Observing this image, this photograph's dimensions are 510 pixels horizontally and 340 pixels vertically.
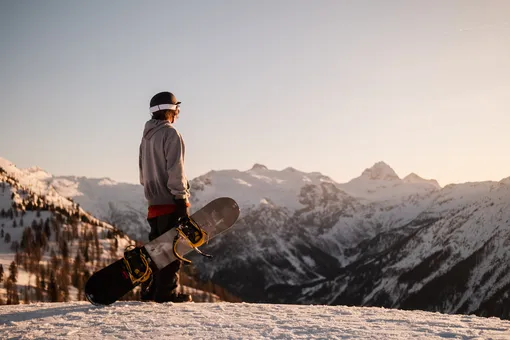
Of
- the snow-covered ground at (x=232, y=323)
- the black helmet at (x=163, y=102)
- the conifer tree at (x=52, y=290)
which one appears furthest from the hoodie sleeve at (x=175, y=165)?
the conifer tree at (x=52, y=290)

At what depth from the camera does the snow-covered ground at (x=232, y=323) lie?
5.94m

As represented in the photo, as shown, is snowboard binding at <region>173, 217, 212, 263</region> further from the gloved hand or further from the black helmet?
the black helmet

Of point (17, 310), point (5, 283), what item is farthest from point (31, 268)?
point (17, 310)

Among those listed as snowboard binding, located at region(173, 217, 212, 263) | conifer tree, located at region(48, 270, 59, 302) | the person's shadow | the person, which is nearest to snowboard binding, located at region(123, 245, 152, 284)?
the person

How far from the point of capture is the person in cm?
863

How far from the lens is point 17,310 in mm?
7812

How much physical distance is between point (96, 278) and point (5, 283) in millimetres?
157288

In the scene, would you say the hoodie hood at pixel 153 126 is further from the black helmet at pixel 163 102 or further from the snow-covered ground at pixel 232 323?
the snow-covered ground at pixel 232 323

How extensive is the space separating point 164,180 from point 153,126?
1215 mm

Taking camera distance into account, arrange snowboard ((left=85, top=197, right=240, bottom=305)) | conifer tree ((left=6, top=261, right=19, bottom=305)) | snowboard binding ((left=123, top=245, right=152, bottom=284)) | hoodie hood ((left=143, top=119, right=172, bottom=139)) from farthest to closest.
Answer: conifer tree ((left=6, top=261, right=19, bottom=305)) < hoodie hood ((left=143, top=119, right=172, bottom=139)) < snowboard binding ((left=123, top=245, right=152, bottom=284)) < snowboard ((left=85, top=197, right=240, bottom=305))

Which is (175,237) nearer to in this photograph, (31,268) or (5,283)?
(5,283)

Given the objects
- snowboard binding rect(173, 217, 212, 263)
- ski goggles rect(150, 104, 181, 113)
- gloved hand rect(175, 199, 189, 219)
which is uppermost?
ski goggles rect(150, 104, 181, 113)

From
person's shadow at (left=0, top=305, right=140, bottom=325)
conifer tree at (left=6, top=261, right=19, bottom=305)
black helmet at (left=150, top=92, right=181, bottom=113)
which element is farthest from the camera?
conifer tree at (left=6, top=261, right=19, bottom=305)

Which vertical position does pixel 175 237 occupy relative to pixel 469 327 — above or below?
above
